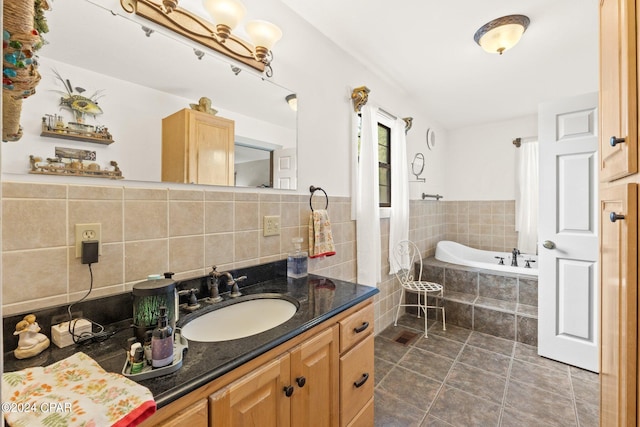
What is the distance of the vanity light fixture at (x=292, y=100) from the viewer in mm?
1649

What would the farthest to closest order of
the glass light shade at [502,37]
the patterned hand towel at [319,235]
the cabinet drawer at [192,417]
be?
the glass light shade at [502,37], the patterned hand towel at [319,235], the cabinet drawer at [192,417]

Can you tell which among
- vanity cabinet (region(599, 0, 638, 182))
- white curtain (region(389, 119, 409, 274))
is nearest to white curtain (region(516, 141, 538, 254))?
white curtain (region(389, 119, 409, 274))

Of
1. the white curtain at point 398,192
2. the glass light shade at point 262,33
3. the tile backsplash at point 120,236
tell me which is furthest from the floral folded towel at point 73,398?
the white curtain at point 398,192

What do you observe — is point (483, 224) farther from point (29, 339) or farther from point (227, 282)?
point (29, 339)

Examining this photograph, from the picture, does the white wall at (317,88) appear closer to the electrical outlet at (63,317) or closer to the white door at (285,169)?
the white door at (285,169)

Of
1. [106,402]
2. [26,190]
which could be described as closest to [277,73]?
[26,190]

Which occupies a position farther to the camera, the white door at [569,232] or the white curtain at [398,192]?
the white curtain at [398,192]

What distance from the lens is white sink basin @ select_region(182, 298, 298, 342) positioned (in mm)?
1095

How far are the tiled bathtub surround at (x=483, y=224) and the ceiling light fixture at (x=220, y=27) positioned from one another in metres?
3.65

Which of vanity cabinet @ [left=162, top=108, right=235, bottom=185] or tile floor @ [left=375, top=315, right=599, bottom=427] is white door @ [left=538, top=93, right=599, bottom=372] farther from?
vanity cabinet @ [left=162, top=108, right=235, bottom=185]

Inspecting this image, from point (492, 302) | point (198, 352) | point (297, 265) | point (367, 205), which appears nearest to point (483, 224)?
point (492, 302)

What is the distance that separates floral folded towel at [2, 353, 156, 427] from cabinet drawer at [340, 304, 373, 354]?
751 millimetres

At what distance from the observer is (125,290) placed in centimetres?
103

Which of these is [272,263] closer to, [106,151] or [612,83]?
[106,151]
